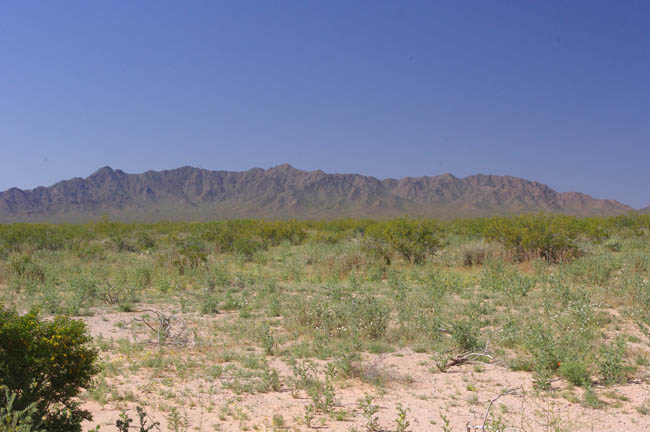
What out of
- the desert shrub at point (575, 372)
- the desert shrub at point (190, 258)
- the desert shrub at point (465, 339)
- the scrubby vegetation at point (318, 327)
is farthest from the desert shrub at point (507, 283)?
the desert shrub at point (190, 258)

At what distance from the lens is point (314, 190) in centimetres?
17200

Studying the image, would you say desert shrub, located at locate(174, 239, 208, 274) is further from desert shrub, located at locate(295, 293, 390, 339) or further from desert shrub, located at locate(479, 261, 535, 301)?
desert shrub, located at locate(479, 261, 535, 301)

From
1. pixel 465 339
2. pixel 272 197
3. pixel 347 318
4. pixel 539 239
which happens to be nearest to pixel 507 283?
pixel 465 339

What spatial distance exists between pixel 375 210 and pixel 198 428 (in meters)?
132

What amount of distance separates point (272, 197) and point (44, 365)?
15449 centimetres

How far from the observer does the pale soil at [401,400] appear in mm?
4133

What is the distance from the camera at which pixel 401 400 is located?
4719 millimetres

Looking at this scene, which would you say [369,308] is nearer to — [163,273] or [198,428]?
[198,428]

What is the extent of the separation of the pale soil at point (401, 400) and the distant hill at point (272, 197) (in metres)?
113

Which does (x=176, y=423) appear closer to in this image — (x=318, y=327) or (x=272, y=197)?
(x=318, y=327)

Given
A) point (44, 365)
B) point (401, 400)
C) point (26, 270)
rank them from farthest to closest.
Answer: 1. point (26, 270)
2. point (401, 400)
3. point (44, 365)

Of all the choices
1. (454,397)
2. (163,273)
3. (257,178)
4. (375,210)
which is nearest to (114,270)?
(163,273)

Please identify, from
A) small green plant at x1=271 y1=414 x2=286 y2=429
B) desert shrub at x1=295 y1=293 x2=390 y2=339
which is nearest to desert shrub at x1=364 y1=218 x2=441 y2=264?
desert shrub at x1=295 y1=293 x2=390 y2=339

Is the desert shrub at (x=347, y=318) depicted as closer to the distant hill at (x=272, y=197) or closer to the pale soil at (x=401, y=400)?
the pale soil at (x=401, y=400)
